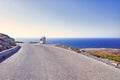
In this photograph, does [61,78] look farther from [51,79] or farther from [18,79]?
[18,79]

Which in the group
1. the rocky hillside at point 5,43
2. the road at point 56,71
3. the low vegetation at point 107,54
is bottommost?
the low vegetation at point 107,54

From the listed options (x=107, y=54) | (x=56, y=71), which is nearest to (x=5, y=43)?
(x=107, y=54)

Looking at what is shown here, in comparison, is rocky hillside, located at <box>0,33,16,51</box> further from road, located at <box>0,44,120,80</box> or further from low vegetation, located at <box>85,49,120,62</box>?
road, located at <box>0,44,120,80</box>

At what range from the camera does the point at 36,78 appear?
9.11 m

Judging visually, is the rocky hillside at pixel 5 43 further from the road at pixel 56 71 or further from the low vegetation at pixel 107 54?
the road at pixel 56 71

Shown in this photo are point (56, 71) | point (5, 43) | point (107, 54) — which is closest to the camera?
point (56, 71)

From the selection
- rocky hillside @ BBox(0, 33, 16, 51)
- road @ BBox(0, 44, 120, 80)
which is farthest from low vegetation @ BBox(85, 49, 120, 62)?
rocky hillside @ BBox(0, 33, 16, 51)

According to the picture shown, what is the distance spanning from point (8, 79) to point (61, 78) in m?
2.45

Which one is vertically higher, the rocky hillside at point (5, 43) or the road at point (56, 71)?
the rocky hillside at point (5, 43)

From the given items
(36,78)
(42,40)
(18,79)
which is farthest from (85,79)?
(42,40)

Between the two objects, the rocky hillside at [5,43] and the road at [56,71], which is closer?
the road at [56,71]

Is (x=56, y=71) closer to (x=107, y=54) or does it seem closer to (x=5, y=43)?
(x=5, y=43)

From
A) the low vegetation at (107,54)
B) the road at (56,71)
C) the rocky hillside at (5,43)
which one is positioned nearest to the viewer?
the road at (56,71)

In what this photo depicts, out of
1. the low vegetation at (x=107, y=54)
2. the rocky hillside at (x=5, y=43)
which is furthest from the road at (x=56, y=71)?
the rocky hillside at (x=5, y=43)
